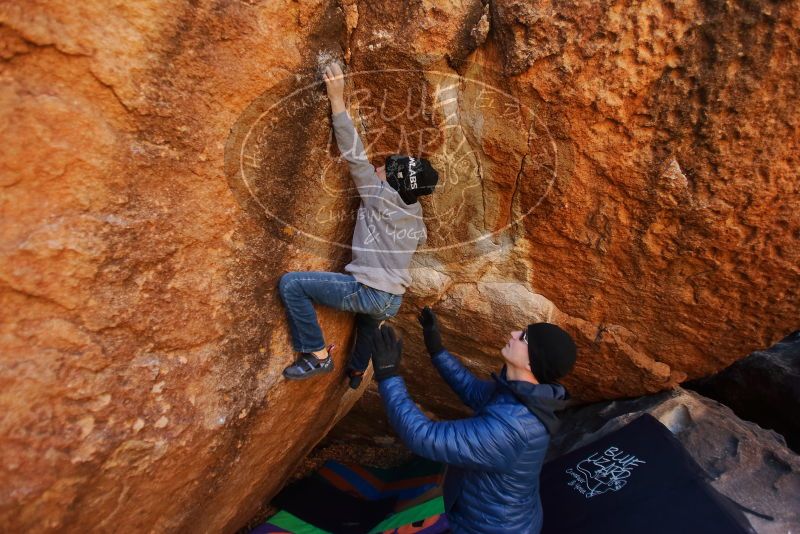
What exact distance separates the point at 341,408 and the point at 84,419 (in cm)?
198

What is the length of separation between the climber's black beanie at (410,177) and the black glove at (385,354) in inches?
25.3

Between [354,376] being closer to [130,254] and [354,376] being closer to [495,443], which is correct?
[495,443]

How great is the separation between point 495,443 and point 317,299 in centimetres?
103

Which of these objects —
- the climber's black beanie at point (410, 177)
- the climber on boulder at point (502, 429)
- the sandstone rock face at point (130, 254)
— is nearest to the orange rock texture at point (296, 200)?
the sandstone rock face at point (130, 254)

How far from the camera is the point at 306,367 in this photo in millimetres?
2562

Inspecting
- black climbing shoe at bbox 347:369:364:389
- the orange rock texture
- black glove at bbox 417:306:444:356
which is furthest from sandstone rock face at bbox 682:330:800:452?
black climbing shoe at bbox 347:369:364:389

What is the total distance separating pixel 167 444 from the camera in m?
2.12

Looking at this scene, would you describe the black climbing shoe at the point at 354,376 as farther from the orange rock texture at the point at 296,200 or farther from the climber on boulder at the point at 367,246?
the climber on boulder at the point at 367,246

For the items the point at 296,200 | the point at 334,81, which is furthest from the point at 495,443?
the point at 334,81

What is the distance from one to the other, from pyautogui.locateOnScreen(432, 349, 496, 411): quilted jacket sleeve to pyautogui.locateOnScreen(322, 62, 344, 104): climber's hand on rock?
4.49ft

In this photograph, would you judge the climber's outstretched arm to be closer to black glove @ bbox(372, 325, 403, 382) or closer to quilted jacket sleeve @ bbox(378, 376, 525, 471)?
black glove @ bbox(372, 325, 403, 382)

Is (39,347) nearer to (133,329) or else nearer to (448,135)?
(133,329)

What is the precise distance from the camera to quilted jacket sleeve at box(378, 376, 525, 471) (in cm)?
203

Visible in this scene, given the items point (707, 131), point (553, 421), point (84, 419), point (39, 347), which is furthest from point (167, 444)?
point (707, 131)
